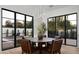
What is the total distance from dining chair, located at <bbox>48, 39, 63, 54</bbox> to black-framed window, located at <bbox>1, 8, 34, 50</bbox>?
1.80 feet

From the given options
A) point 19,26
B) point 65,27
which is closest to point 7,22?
point 19,26

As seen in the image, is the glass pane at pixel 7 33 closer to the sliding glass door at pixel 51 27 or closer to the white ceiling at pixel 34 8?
the white ceiling at pixel 34 8

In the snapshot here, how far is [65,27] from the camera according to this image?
2.11 m

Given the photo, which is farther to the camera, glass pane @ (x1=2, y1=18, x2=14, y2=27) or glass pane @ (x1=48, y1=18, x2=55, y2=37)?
glass pane @ (x1=48, y1=18, x2=55, y2=37)

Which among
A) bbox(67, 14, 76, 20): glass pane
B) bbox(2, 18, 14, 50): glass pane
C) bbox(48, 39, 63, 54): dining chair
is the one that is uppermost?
bbox(67, 14, 76, 20): glass pane

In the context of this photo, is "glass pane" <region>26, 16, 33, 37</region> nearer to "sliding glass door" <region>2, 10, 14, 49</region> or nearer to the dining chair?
"sliding glass door" <region>2, 10, 14, 49</region>

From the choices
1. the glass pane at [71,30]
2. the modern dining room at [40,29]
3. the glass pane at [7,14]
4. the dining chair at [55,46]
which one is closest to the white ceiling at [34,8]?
the modern dining room at [40,29]

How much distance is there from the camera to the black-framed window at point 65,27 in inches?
81.0

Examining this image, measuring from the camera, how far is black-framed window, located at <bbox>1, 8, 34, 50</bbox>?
6.55 feet

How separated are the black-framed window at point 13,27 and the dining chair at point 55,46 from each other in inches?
21.6

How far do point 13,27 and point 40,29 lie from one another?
59cm

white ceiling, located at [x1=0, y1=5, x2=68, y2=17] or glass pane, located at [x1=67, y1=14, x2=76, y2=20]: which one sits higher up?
white ceiling, located at [x1=0, y1=5, x2=68, y2=17]

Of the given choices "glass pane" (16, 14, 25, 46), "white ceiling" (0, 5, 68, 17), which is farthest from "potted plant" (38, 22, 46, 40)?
"glass pane" (16, 14, 25, 46)
